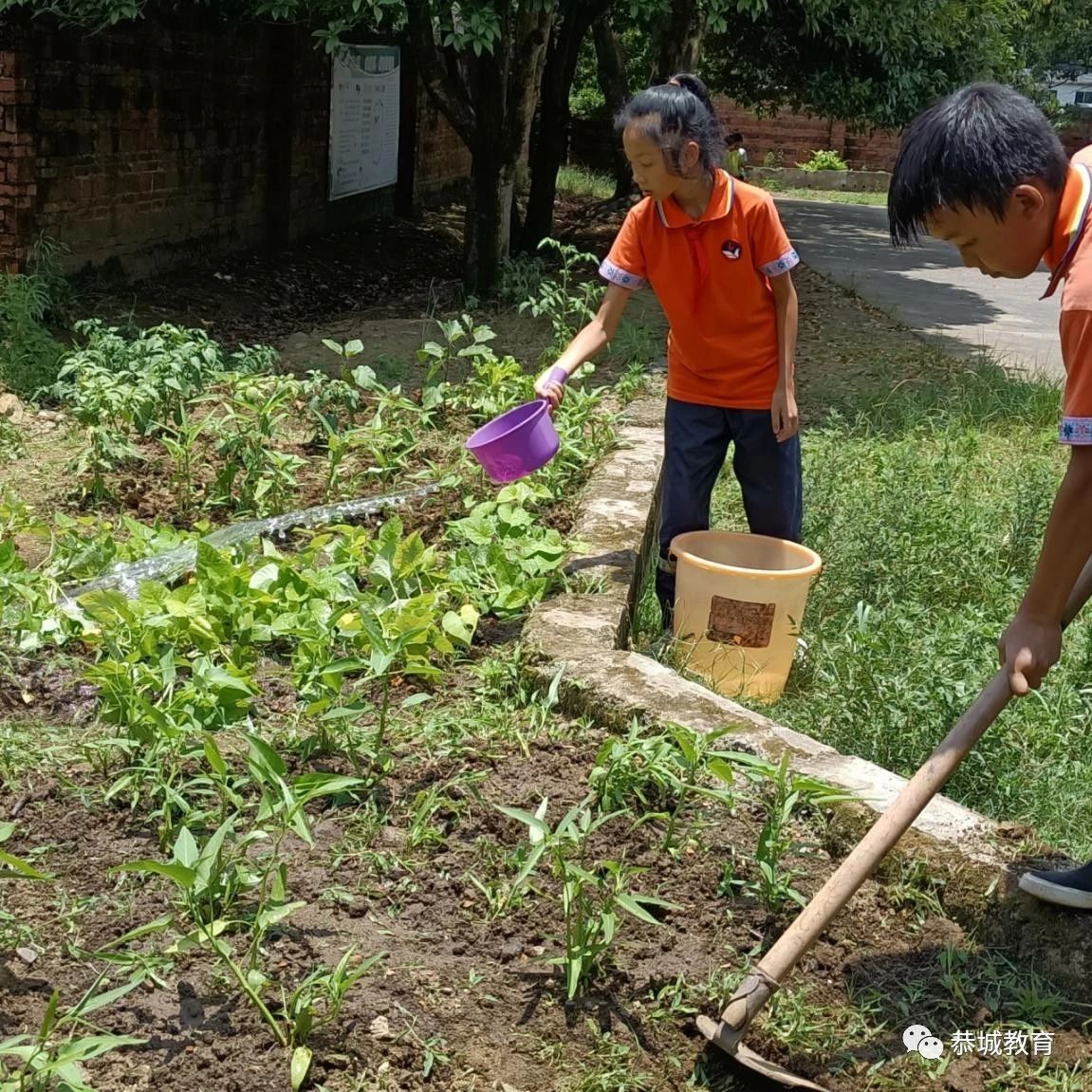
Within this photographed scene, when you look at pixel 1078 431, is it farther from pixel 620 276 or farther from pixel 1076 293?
pixel 620 276

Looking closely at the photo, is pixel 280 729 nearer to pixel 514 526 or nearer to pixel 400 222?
pixel 514 526

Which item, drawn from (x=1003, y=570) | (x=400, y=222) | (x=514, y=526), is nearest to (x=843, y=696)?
(x=514, y=526)

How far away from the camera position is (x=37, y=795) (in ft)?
9.47

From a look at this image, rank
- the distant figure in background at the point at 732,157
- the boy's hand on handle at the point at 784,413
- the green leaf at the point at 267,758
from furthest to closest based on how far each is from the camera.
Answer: the distant figure in background at the point at 732,157 → the boy's hand on handle at the point at 784,413 → the green leaf at the point at 267,758

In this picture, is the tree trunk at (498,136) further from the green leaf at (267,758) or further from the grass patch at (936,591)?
the green leaf at (267,758)

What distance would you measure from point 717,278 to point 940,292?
9320mm

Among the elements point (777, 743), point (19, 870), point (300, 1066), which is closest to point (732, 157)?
point (777, 743)

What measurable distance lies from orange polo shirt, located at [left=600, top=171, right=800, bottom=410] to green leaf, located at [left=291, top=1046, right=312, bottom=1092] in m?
2.43

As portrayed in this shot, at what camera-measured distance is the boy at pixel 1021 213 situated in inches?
89.8

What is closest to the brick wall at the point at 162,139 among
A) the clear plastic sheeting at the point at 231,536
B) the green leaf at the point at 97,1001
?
the clear plastic sheeting at the point at 231,536

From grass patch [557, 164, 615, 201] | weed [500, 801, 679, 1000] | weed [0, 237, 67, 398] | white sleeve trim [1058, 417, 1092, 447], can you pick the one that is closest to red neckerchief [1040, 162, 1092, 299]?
white sleeve trim [1058, 417, 1092, 447]

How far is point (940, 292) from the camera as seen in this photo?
12.6 meters

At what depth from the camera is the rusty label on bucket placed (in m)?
3.83

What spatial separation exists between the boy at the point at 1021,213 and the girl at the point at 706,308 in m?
1.39
